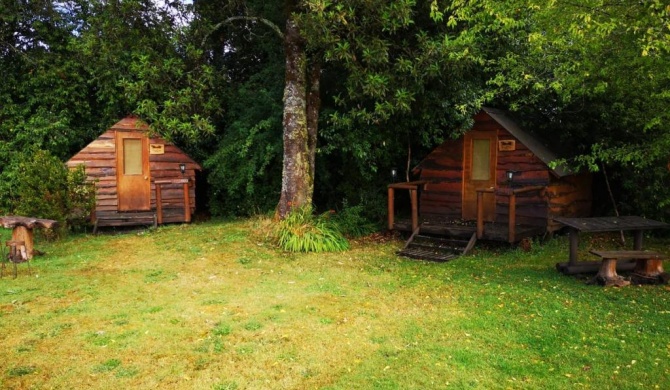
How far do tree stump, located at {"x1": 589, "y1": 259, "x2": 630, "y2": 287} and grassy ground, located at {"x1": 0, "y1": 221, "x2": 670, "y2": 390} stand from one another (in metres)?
0.26

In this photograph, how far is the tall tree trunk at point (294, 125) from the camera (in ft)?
37.7

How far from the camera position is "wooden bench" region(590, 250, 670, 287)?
295 inches

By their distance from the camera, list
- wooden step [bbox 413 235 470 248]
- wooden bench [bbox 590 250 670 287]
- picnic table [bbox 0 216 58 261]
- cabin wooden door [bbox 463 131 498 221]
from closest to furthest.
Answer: wooden bench [bbox 590 250 670 287] < picnic table [bbox 0 216 58 261] < wooden step [bbox 413 235 470 248] < cabin wooden door [bbox 463 131 498 221]

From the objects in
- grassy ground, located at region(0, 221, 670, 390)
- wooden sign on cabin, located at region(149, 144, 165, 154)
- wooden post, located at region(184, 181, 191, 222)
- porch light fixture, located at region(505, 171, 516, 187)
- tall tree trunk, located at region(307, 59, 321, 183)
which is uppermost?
tall tree trunk, located at region(307, 59, 321, 183)

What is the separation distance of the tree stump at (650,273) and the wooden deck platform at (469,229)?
2.86 m

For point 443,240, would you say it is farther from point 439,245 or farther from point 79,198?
point 79,198

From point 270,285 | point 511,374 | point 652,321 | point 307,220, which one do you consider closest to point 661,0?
point 652,321

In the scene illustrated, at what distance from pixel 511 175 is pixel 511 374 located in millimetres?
7596

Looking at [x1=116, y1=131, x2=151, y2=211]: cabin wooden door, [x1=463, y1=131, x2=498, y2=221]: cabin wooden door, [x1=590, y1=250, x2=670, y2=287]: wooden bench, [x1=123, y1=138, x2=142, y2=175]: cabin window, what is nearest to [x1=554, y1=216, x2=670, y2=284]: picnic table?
[x1=590, y1=250, x2=670, y2=287]: wooden bench

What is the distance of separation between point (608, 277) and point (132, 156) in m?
12.2

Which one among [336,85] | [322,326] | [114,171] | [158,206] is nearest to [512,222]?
[336,85]

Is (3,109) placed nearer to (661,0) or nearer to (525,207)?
(525,207)

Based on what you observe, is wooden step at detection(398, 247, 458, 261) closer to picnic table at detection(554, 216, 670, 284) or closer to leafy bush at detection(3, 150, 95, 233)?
picnic table at detection(554, 216, 670, 284)

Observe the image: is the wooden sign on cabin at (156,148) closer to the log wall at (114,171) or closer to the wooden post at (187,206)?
the log wall at (114,171)
